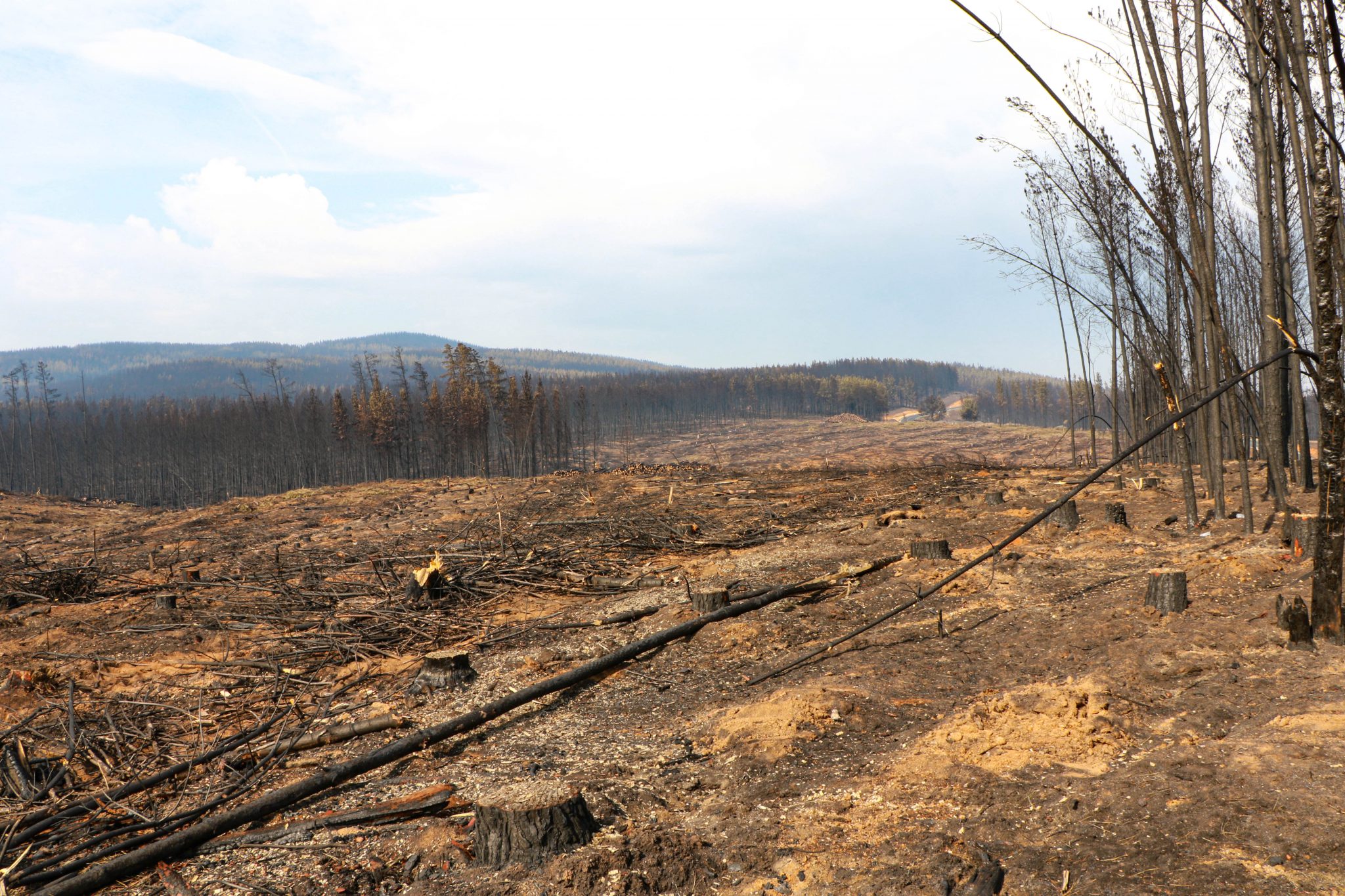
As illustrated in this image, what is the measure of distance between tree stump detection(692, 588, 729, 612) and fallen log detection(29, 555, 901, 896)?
0.42 feet

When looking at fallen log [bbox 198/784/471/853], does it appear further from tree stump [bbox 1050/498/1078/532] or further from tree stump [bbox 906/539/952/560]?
tree stump [bbox 1050/498/1078/532]

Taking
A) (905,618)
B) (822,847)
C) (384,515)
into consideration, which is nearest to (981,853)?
(822,847)

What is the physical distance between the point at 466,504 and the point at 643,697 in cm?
1792

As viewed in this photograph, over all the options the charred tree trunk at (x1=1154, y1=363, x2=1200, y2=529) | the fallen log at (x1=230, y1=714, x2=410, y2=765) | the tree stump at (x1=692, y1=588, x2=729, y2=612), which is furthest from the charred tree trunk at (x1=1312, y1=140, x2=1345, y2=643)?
the fallen log at (x1=230, y1=714, x2=410, y2=765)

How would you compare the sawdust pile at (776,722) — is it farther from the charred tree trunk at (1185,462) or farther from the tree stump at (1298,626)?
the charred tree trunk at (1185,462)

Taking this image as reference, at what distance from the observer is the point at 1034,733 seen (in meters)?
4.49

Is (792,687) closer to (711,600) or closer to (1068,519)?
(711,600)

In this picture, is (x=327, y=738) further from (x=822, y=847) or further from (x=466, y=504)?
(x=466, y=504)

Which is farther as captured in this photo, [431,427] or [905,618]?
[431,427]

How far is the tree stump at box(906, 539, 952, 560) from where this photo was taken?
30.6 feet

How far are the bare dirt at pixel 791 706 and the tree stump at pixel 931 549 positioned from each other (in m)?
0.14

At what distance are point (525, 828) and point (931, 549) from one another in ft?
23.0

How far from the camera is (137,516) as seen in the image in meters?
30.5

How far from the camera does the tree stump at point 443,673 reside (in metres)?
6.76
